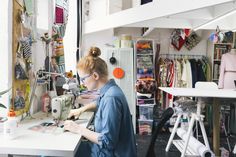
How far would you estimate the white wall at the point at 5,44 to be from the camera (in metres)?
1.97

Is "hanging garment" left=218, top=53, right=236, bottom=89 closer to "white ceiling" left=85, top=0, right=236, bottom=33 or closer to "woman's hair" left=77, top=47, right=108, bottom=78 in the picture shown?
"white ceiling" left=85, top=0, right=236, bottom=33

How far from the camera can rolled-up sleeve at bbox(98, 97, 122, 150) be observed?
5.66ft

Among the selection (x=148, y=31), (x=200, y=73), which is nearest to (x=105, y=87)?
(x=148, y=31)

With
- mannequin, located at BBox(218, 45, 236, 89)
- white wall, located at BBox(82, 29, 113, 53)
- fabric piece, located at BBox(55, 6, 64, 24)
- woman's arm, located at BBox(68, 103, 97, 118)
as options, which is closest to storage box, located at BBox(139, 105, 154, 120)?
mannequin, located at BBox(218, 45, 236, 89)

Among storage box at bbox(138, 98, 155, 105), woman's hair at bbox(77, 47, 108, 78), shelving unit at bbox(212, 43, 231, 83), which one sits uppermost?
shelving unit at bbox(212, 43, 231, 83)

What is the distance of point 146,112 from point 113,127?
3.52 meters

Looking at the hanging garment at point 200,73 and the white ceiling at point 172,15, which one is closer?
the white ceiling at point 172,15

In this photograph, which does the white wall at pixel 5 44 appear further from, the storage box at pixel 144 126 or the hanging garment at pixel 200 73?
the hanging garment at pixel 200 73

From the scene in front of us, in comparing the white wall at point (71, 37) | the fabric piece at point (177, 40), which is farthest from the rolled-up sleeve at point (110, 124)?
the fabric piece at point (177, 40)

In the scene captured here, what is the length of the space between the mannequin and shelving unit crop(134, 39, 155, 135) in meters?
1.34

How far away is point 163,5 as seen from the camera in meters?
2.82

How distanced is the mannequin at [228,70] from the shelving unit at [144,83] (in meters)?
1.34

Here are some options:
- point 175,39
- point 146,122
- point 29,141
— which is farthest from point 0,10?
point 175,39

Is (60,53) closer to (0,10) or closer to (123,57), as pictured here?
(0,10)
